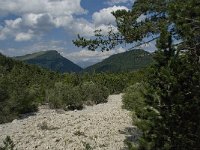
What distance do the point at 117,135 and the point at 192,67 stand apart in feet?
29.9

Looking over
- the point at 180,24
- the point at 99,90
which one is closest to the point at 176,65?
the point at 180,24

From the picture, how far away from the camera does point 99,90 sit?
4206cm

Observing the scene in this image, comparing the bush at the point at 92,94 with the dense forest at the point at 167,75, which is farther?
the bush at the point at 92,94

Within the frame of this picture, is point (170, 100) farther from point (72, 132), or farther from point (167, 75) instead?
point (72, 132)

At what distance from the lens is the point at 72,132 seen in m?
21.6

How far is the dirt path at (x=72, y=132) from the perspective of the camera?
19.4m

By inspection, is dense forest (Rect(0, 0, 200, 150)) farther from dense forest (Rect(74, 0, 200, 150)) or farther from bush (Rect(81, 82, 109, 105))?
bush (Rect(81, 82, 109, 105))

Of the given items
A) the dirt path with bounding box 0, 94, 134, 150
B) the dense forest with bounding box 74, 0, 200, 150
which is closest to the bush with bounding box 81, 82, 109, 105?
the dirt path with bounding box 0, 94, 134, 150

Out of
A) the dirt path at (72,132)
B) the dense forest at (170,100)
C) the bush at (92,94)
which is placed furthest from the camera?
the bush at (92,94)

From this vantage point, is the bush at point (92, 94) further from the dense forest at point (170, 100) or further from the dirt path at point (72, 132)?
the dense forest at point (170, 100)

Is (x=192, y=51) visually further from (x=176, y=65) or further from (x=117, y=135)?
(x=117, y=135)

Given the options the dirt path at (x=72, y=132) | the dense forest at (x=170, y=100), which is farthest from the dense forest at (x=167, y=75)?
the dirt path at (x=72, y=132)

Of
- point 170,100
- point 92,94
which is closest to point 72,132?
point 170,100

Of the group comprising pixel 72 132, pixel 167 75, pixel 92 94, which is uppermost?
pixel 167 75
